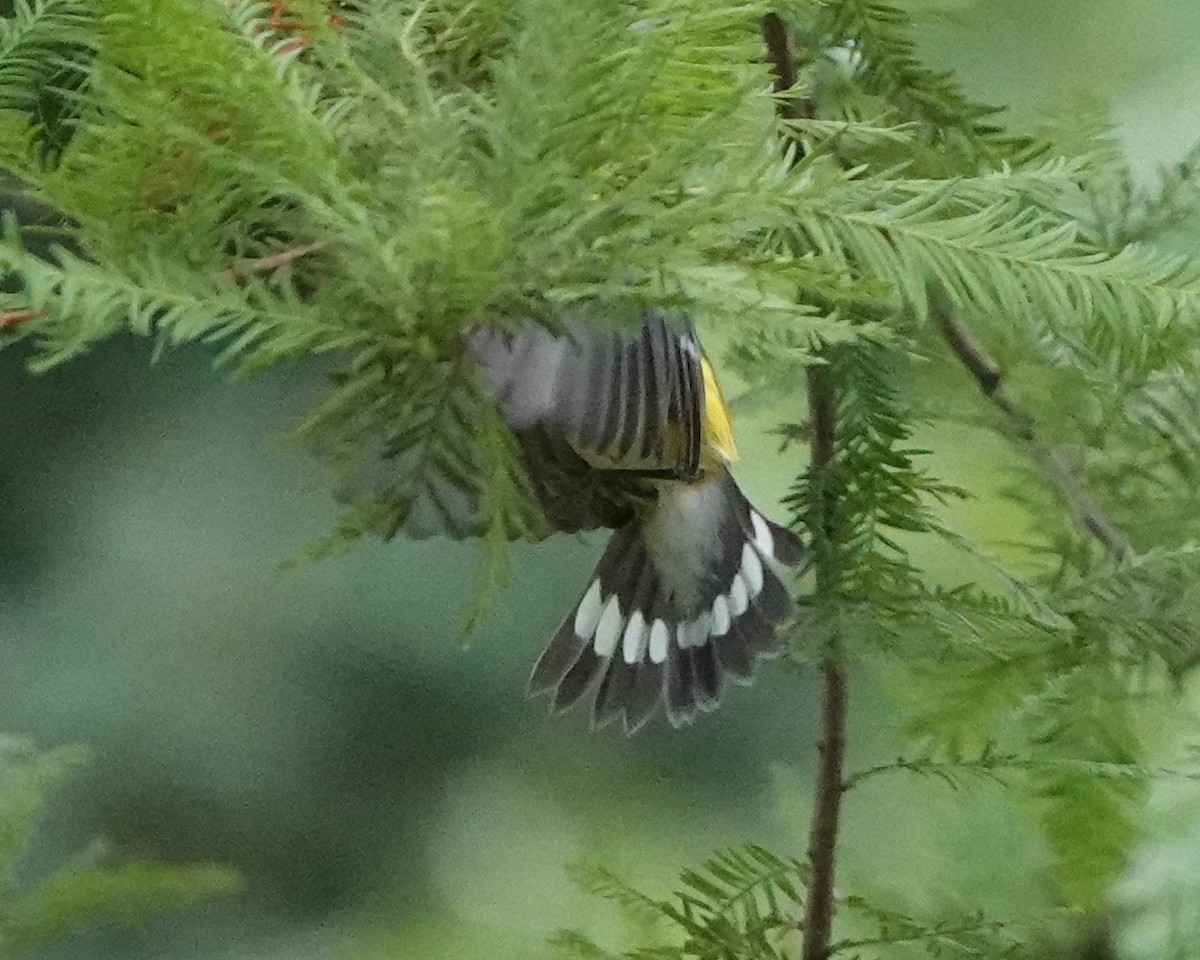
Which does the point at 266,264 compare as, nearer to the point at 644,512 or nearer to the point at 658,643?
the point at 644,512

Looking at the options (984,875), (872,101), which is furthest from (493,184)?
(984,875)

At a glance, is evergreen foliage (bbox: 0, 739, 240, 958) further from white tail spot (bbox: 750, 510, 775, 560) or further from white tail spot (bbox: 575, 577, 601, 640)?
white tail spot (bbox: 750, 510, 775, 560)

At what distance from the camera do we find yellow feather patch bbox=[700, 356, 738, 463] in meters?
0.59

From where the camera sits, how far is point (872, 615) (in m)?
0.49

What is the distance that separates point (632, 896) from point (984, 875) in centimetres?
24

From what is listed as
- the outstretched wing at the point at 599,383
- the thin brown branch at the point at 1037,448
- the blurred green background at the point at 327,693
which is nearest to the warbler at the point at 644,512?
the outstretched wing at the point at 599,383

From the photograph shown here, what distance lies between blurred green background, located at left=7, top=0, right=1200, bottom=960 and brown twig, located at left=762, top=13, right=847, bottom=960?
0.35 metres

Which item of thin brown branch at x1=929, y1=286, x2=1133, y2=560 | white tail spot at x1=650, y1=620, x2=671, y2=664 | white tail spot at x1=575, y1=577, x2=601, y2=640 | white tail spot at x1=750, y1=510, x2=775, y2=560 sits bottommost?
white tail spot at x1=650, y1=620, x2=671, y2=664

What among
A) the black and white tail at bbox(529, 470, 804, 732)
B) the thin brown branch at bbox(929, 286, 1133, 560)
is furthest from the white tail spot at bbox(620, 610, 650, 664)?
the thin brown branch at bbox(929, 286, 1133, 560)

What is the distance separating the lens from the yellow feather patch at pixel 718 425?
586 millimetres

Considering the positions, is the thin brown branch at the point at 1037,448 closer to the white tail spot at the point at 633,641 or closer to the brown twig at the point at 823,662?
the brown twig at the point at 823,662

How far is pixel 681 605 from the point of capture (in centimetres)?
67

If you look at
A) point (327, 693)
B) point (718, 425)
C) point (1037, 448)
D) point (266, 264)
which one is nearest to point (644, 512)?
point (718, 425)

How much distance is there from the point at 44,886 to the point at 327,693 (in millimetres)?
357
